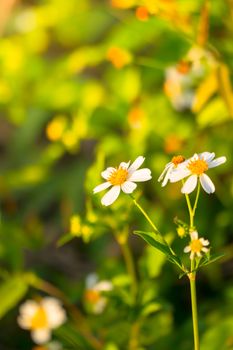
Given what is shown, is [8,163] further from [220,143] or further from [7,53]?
[220,143]

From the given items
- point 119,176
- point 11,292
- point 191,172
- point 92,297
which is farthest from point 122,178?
point 92,297

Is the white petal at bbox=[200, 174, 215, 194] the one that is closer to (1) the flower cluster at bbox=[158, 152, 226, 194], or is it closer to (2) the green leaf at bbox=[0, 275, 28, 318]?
(1) the flower cluster at bbox=[158, 152, 226, 194]

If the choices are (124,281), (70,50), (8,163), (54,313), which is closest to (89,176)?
(124,281)

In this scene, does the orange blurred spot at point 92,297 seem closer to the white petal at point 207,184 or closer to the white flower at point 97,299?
the white flower at point 97,299


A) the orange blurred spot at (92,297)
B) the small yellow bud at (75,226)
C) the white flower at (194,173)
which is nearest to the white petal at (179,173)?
the white flower at (194,173)

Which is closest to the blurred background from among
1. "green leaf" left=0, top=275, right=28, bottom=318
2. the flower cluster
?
"green leaf" left=0, top=275, right=28, bottom=318

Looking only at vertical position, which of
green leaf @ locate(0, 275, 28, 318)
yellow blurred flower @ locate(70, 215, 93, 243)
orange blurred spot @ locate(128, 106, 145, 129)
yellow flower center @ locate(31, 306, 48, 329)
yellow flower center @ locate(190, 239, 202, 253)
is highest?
orange blurred spot @ locate(128, 106, 145, 129)

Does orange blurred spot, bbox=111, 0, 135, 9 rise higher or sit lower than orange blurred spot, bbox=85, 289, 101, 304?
higher
